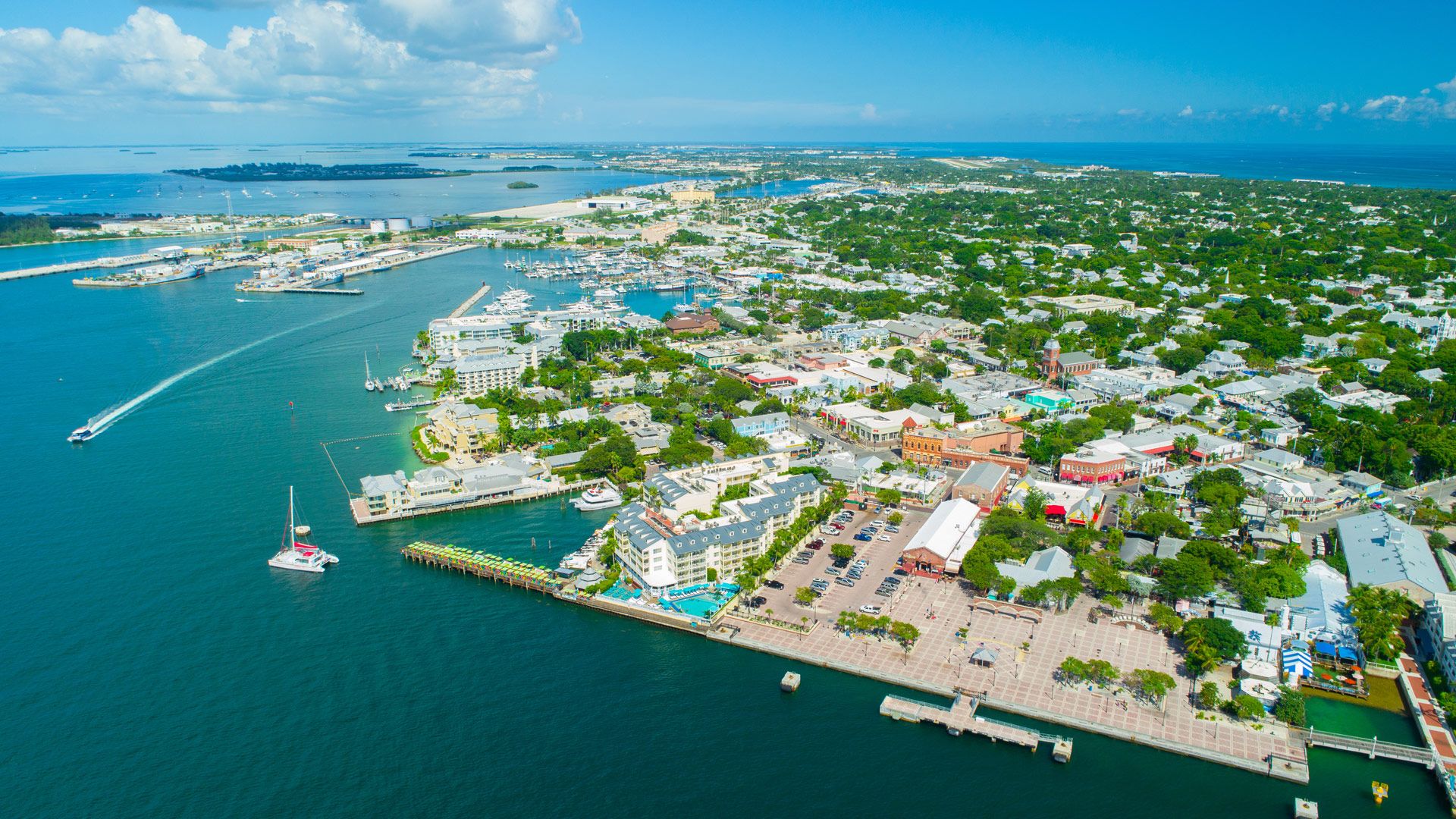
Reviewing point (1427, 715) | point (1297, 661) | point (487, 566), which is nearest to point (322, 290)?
point (487, 566)

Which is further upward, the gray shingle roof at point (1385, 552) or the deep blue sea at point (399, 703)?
the gray shingle roof at point (1385, 552)

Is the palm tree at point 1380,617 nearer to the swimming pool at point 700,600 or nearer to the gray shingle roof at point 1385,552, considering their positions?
the gray shingle roof at point 1385,552

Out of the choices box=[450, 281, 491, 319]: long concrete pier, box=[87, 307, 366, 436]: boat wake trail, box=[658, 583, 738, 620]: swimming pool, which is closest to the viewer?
box=[658, 583, 738, 620]: swimming pool

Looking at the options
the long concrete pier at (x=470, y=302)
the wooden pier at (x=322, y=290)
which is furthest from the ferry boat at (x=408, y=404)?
the wooden pier at (x=322, y=290)

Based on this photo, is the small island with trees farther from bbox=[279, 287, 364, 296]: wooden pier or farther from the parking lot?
the parking lot

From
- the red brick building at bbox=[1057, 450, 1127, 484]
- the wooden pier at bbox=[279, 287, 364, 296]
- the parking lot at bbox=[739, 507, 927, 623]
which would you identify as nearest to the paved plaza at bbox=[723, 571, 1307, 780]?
the parking lot at bbox=[739, 507, 927, 623]

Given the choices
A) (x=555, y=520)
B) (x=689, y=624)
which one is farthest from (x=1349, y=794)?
(x=555, y=520)
